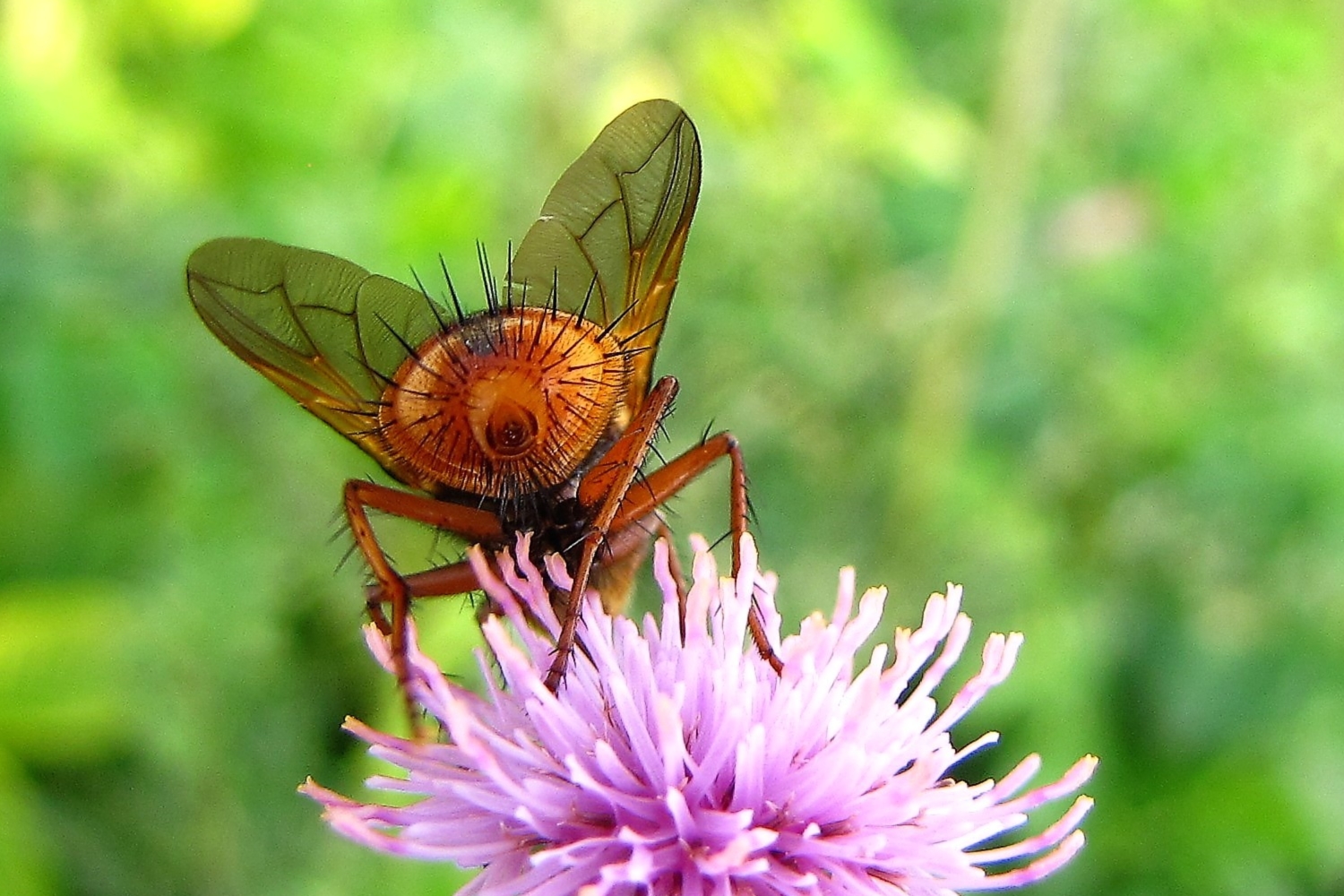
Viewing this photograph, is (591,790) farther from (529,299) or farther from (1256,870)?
(1256,870)

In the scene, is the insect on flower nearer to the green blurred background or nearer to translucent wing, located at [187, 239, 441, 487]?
translucent wing, located at [187, 239, 441, 487]

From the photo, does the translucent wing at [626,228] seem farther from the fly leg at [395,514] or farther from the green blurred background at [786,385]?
the green blurred background at [786,385]

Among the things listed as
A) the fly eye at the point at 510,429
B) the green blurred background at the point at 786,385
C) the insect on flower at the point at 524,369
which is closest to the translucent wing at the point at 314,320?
the insect on flower at the point at 524,369

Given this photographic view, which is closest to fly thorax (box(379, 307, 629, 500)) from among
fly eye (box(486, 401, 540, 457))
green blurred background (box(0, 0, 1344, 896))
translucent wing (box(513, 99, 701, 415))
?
fly eye (box(486, 401, 540, 457))

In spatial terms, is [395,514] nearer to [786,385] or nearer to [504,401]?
[504,401]

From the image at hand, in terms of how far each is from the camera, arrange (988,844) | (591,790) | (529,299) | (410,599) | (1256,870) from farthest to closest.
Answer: (1256,870) → (988,844) → (529,299) → (410,599) → (591,790)

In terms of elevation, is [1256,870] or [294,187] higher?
[294,187]

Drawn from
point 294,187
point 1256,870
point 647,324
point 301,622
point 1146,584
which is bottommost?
point 1256,870

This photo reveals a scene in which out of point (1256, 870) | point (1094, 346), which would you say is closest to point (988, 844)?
point (1256, 870)
